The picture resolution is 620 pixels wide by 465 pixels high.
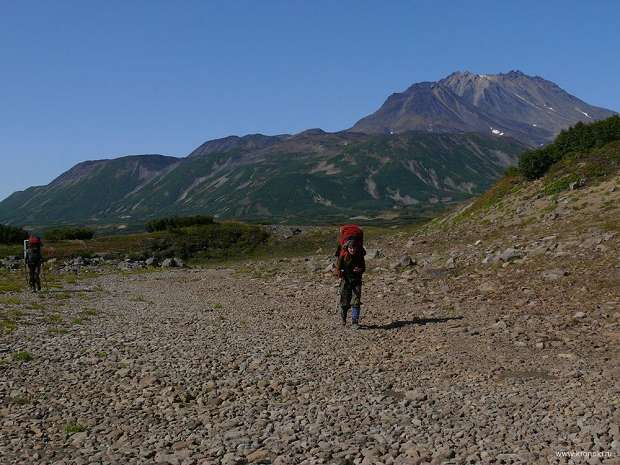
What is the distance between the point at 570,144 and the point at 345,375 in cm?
4025

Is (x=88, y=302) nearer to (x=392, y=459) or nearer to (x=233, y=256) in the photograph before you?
(x=392, y=459)

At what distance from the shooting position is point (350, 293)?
1891 cm

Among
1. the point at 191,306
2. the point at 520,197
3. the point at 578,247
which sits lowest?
the point at 191,306

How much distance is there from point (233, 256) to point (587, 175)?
45730 millimetres

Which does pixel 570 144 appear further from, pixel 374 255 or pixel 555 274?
pixel 555 274

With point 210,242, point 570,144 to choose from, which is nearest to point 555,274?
point 570,144

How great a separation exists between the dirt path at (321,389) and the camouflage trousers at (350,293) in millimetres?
966

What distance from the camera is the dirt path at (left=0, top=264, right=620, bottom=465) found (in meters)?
8.76

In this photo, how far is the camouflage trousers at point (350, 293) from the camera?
18469 millimetres

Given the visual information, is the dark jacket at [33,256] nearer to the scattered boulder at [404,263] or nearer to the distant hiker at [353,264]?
the scattered boulder at [404,263]

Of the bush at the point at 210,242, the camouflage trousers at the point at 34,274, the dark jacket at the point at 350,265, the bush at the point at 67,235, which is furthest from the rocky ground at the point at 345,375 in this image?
the bush at the point at 67,235

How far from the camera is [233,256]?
72.9m

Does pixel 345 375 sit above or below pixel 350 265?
below

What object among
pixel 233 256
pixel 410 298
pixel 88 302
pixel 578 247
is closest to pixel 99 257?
pixel 233 256
